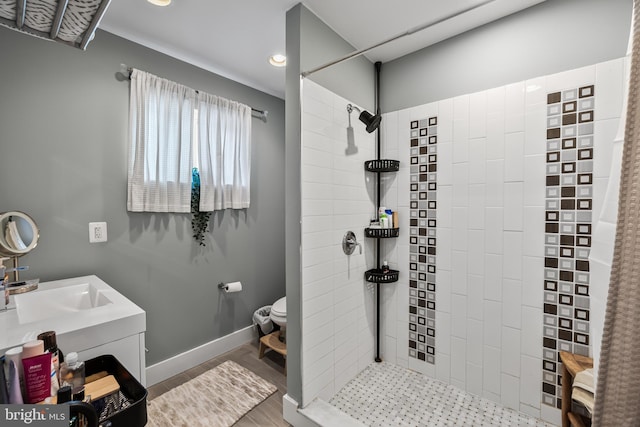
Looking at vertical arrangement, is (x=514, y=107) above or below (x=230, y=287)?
above

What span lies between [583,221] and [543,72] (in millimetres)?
861

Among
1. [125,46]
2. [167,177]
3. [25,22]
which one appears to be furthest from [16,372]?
[125,46]

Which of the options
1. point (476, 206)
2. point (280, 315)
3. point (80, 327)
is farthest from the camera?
point (280, 315)

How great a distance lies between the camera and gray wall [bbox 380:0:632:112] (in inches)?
58.7

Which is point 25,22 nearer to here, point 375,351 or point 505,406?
point 375,351

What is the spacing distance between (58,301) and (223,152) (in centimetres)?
149

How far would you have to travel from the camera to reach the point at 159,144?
2.09 metres

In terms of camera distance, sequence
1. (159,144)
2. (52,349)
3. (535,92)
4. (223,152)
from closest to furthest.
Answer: (52,349)
(535,92)
(159,144)
(223,152)

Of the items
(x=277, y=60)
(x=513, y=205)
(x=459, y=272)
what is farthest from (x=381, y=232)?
(x=277, y=60)

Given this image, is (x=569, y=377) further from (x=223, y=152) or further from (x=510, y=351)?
(x=223, y=152)

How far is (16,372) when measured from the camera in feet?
2.38

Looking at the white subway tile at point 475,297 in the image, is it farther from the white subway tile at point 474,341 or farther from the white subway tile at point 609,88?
the white subway tile at point 609,88

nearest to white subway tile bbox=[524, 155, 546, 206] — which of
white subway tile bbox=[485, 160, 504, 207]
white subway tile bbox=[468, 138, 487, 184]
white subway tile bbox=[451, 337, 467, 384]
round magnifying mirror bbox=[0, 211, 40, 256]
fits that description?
white subway tile bbox=[485, 160, 504, 207]

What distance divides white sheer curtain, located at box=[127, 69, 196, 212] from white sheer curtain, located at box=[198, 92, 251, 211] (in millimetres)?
115
